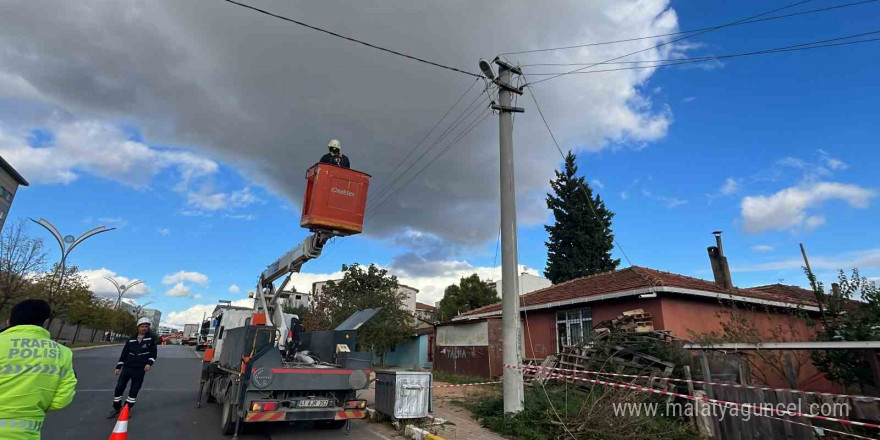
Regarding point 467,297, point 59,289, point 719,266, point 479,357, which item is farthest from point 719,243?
point 59,289

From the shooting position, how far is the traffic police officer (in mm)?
A: 2711

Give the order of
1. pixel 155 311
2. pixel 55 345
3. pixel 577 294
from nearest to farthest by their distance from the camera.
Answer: pixel 55 345 → pixel 577 294 → pixel 155 311

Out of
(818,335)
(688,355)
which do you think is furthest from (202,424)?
(818,335)

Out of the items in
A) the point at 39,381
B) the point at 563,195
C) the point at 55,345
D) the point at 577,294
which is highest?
the point at 563,195

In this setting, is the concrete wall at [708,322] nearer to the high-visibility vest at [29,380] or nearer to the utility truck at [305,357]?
the utility truck at [305,357]

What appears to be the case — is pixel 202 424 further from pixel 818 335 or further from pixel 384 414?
pixel 818 335

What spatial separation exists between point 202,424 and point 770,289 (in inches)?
897

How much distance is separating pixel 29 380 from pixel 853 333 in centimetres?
1255

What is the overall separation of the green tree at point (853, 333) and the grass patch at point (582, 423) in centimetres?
383

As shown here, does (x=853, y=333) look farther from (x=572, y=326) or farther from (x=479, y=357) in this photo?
(x=479, y=357)

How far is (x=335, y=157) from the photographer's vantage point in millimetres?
8195

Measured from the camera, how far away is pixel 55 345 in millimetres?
3029

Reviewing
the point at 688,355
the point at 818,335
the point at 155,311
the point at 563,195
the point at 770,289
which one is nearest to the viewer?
the point at 688,355

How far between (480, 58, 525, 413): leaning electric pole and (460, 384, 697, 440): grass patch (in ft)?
1.23
